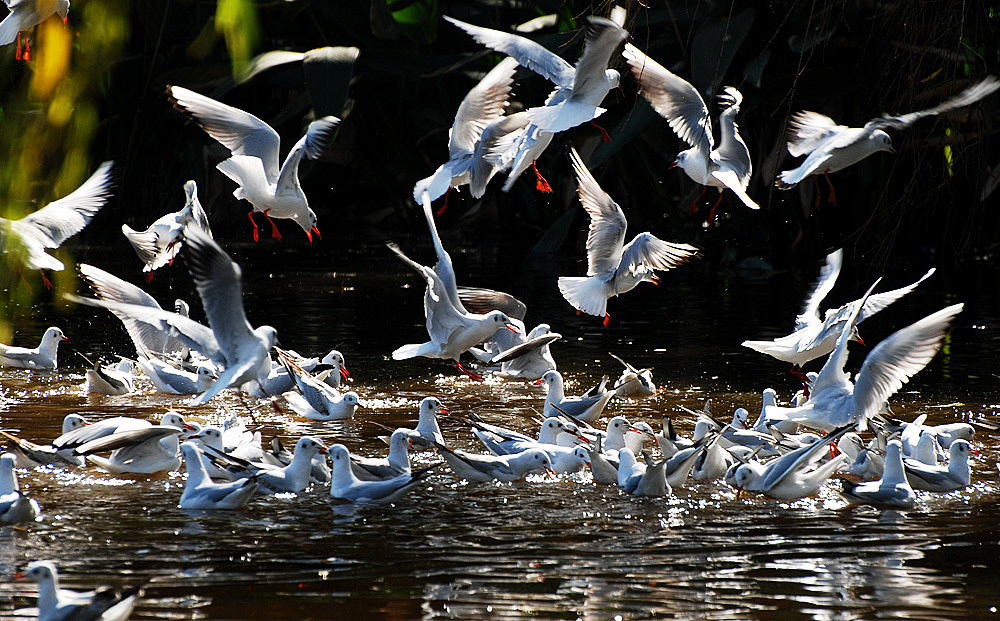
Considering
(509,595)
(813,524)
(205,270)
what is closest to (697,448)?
(813,524)

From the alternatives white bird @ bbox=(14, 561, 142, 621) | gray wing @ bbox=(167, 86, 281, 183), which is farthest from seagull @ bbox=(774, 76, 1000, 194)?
white bird @ bbox=(14, 561, 142, 621)

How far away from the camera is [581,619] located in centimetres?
470

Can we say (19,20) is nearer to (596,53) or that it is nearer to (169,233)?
(596,53)

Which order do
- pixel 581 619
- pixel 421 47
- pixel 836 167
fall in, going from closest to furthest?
pixel 581 619 → pixel 836 167 → pixel 421 47

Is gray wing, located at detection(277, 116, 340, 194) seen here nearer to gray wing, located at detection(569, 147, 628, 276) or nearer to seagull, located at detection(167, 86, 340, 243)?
seagull, located at detection(167, 86, 340, 243)

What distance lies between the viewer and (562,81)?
8.55m

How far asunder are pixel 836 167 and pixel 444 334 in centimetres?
320

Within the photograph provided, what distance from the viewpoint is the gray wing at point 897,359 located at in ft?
24.8

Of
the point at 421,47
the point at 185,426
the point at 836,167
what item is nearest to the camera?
the point at 185,426

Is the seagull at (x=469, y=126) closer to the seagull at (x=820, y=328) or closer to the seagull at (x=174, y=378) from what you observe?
the seagull at (x=174, y=378)

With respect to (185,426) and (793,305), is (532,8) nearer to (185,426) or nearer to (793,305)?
(793,305)

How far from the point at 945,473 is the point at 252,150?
5504 millimetres

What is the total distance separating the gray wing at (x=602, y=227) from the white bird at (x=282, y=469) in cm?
418

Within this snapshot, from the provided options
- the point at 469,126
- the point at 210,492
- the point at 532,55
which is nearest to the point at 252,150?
the point at 469,126
